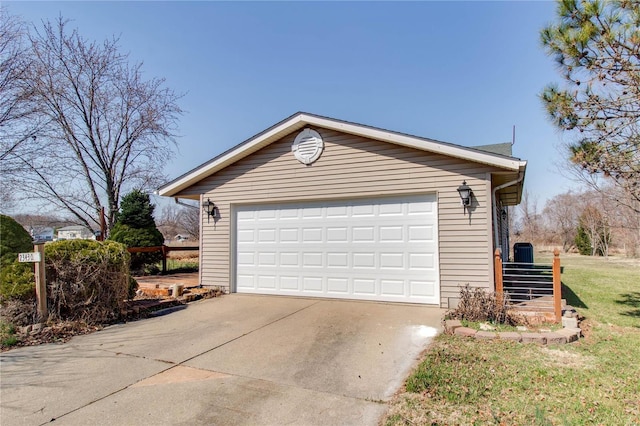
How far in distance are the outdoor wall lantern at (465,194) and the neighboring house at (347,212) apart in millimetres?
82

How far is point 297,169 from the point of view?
25.3ft

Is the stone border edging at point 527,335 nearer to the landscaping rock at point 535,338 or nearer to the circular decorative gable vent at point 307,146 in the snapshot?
the landscaping rock at point 535,338

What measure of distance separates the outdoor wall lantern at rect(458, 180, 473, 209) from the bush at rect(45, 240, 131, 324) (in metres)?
6.14

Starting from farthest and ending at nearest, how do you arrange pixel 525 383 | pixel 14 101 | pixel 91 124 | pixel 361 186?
pixel 91 124 < pixel 14 101 < pixel 361 186 < pixel 525 383

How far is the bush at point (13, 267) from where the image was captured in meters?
5.07

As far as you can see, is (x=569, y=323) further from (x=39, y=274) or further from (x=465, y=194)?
(x=39, y=274)

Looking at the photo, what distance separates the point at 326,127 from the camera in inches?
288

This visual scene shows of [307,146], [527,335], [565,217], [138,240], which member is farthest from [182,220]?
[565,217]

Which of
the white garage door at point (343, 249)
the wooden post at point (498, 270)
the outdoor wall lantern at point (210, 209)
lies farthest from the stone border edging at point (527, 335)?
the outdoor wall lantern at point (210, 209)

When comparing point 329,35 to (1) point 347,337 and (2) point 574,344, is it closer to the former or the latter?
(1) point 347,337

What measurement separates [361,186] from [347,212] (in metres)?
0.66

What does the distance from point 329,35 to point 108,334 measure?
28.4ft

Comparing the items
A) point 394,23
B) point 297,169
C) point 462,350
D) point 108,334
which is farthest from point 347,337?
point 394,23

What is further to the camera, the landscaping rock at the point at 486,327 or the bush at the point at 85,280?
the bush at the point at 85,280
